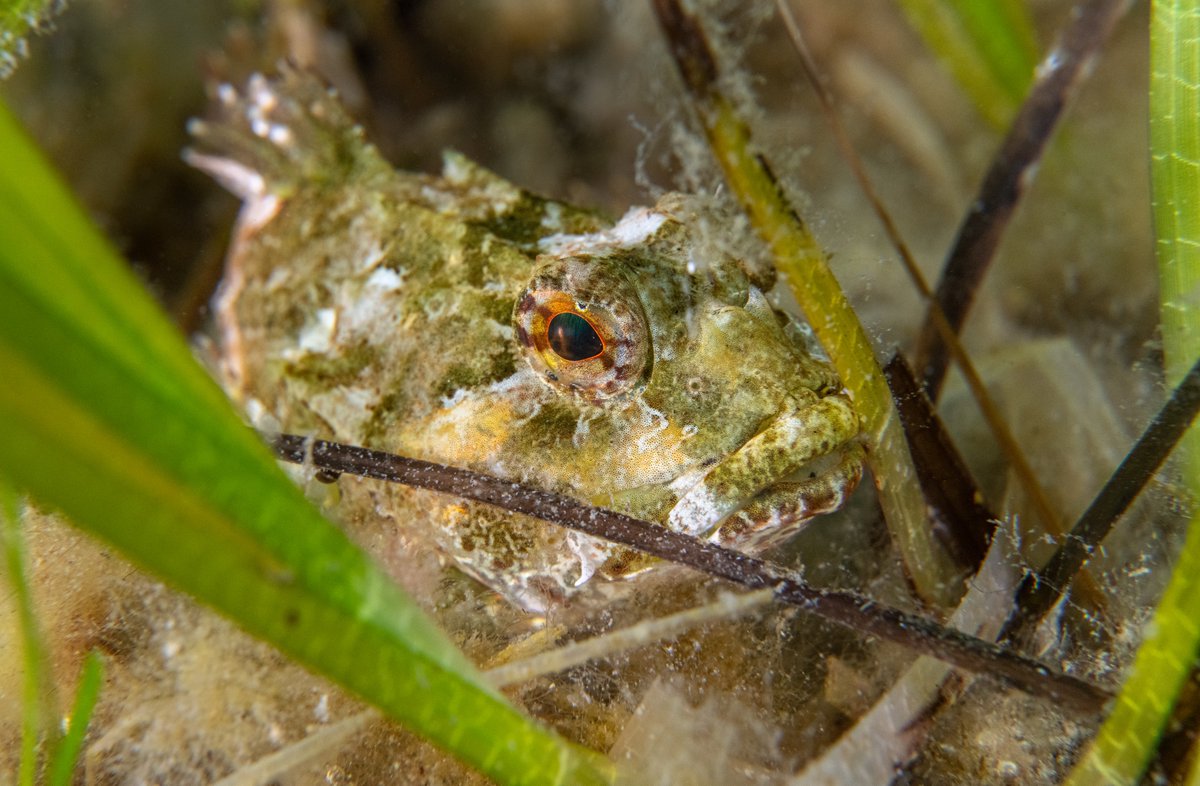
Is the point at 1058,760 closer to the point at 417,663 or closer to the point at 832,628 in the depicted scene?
the point at 832,628

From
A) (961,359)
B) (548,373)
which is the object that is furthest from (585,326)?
(961,359)

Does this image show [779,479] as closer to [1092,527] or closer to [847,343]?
[847,343]

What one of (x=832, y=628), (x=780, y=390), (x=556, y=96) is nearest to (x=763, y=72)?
(x=556, y=96)

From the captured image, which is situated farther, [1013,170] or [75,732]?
[1013,170]

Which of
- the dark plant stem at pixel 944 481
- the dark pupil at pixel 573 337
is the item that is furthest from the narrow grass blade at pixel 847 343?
the dark pupil at pixel 573 337

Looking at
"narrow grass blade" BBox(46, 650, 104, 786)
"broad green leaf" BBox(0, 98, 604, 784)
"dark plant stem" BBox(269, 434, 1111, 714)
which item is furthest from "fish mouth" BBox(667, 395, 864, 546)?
"narrow grass blade" BBox(46, 650, 104, 786)

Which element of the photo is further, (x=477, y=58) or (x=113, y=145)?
(x=477, y=58)
